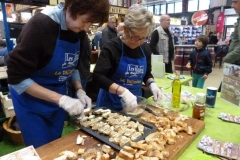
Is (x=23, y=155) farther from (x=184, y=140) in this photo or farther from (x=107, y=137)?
(x=184, y=140)

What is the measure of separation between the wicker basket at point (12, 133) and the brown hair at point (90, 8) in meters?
2.06

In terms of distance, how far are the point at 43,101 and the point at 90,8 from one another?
25.3 inches

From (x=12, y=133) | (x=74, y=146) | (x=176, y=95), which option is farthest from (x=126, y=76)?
(x=12, y=133)

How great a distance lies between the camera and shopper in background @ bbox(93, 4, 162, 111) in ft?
4.22

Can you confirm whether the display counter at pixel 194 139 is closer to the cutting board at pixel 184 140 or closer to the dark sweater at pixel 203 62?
the cutting board at pixel 184 140

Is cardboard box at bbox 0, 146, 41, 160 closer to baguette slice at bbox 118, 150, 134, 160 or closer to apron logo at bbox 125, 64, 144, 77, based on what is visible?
baguette slice at bbox 118, 150, 134, 160

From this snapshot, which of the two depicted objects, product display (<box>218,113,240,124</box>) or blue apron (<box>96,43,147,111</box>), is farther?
blue apron (<box>96,43,147,111</box>)

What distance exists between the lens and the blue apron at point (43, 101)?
3.70 ft

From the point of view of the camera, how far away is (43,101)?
3.90 ft

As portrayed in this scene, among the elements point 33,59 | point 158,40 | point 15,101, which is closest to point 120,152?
point 33,59

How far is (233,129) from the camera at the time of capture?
1192mm

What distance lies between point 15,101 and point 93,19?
2.40 ft

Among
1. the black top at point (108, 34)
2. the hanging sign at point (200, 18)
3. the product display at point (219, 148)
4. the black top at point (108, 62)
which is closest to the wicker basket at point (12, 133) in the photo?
the black top at point (108, 62)

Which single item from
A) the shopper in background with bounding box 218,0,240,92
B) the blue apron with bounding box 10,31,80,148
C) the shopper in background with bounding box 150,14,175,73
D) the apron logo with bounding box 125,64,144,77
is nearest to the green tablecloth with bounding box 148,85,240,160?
the apron logo with bounding box 125,64,144,77
